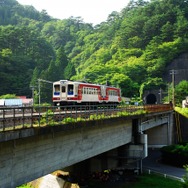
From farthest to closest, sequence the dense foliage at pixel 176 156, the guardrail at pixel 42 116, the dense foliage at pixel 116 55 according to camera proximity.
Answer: the dense foliage at pixel 116 55 → the dense foliage at pixel 176 156 → the guardrail at pixel 42 116

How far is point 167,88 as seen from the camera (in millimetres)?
84062

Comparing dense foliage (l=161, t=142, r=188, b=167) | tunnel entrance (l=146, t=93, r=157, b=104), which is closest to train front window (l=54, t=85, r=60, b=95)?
dense foliage (l=161, t=142, r=188, b=167)

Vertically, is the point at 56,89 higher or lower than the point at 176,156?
higher

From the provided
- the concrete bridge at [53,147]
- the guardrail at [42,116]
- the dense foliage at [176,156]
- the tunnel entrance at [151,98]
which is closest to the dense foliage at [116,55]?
the tunnel entrance at [151,98]

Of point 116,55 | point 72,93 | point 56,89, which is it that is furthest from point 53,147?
point 116,55

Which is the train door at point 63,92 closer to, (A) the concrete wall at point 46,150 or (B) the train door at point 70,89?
(B) the train door at point 70,89

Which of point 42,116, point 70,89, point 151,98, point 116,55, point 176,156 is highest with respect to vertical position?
point 116,55

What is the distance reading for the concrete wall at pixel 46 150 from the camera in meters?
11.7

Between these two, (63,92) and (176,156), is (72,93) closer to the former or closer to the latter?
(63,92)

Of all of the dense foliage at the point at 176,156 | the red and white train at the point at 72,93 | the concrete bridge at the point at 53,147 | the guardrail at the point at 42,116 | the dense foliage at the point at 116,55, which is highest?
the dense foliage at the point at 116,55

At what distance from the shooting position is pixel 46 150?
46.9ft

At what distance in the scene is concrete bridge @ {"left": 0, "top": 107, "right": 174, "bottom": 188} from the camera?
11609 mm

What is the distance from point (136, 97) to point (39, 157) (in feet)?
218

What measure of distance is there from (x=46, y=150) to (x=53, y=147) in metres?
→ 0.72
